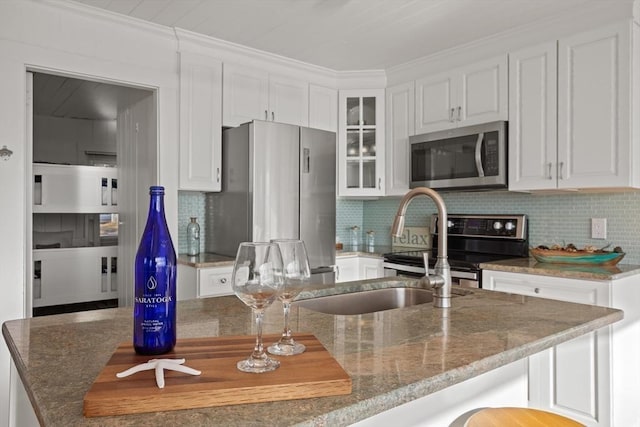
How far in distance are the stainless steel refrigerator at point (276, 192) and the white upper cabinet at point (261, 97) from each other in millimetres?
206

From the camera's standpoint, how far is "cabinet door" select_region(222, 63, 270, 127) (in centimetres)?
333

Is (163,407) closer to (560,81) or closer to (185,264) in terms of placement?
(185,264)

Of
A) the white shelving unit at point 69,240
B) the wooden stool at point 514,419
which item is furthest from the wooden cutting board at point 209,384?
the white shelving unit at point 69,240

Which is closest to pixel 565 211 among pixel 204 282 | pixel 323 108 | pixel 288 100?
pixel 323 108

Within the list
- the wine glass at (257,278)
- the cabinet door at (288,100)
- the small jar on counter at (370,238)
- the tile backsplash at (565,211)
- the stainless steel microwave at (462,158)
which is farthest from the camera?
the small jar on counter at (370,238)

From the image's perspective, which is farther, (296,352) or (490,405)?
(490,405)

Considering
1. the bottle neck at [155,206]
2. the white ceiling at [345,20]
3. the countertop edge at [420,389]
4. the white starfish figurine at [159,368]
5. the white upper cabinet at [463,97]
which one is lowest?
the countertop edge at [420,389]

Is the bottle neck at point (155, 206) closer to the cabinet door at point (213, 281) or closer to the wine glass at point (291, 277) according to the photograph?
the wine glass at point (291, 277)

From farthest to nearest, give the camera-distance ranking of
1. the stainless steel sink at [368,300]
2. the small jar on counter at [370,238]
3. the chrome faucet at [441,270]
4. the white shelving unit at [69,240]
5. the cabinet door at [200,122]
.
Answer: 1. the white shelving unit at [69,240]
2. the small jar on counter at [370,238]
3. the cabinet door at [200,122]
4. the stainless steel sink at [368,300]
5. the chrome faucet at [441,270]

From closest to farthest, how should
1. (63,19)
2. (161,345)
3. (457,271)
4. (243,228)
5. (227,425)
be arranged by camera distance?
(227,425) < (161,345) < (63,19) < (457,271) < (243,228)

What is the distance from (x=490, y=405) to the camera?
1.25 meters

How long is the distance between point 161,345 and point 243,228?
225 cm

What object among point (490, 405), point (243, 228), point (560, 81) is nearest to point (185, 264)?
point (243, 228)

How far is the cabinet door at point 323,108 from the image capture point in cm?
382
